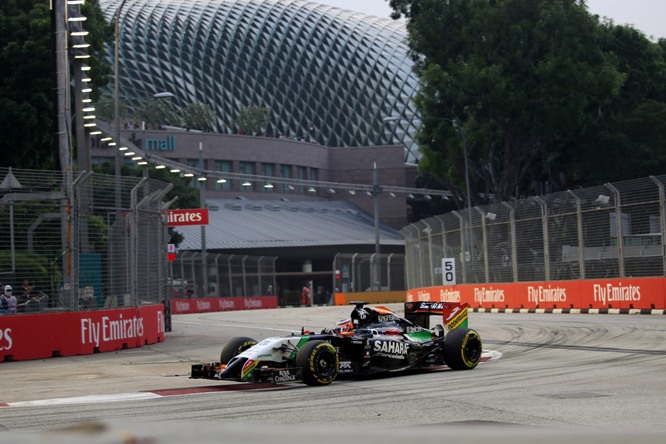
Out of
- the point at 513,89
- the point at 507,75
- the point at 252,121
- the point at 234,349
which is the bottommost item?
the point at 234,349

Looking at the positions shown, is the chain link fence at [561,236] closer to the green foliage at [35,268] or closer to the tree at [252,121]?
the green foliage at [35,268]

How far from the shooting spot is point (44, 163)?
40781 millimetres

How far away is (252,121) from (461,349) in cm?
9417

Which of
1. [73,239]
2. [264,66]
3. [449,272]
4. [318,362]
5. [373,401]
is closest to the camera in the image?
[373,401]

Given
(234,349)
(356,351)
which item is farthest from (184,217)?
(356,351)

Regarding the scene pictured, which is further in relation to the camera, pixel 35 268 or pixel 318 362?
pixel 35 268

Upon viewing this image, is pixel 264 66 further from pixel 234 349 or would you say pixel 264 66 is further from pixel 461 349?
pixel 461 349

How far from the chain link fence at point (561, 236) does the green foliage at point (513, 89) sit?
31.6 feet

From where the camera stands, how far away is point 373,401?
11.1 meters

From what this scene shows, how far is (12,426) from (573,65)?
148 ft

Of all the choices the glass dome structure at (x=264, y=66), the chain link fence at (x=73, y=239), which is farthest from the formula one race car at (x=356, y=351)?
the glass dome structure at (x=264, y=66)

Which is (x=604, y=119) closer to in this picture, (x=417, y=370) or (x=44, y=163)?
(x=44, y=163)

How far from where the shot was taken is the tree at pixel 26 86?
36.9 metres

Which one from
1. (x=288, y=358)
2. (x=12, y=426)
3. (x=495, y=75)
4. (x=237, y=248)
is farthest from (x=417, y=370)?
(x=237, y=248)
